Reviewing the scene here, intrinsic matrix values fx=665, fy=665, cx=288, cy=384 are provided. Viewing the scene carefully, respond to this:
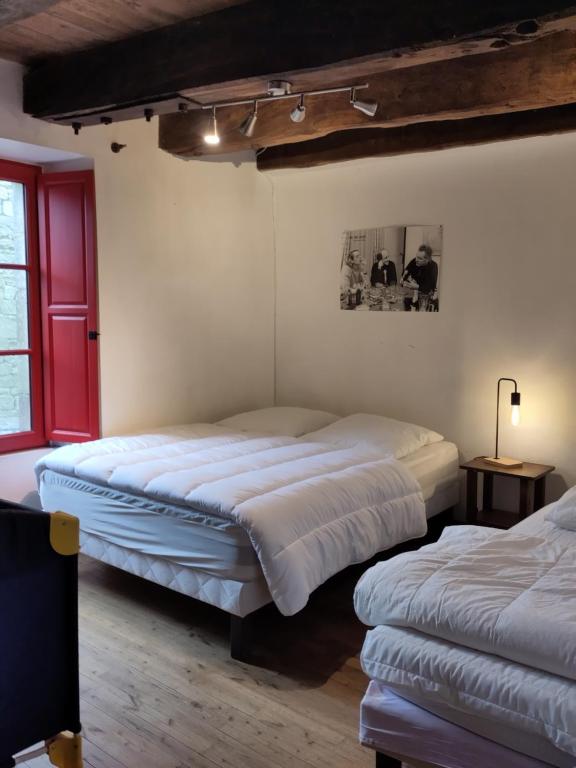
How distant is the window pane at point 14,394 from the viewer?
381 centimetres

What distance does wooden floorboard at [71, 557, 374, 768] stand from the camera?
212 cm

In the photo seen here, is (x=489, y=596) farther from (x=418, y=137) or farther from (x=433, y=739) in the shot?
(x=418, y=137)

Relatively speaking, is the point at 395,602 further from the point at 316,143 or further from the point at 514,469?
the point at 316,143

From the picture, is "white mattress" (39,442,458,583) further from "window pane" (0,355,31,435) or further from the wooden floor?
"window pane" (0,355,31,435)

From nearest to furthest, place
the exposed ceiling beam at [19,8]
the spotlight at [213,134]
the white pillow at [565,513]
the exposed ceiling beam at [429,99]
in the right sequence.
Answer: the exposed ceiling beam at [19,8] < the white pillow at [565,513] < the exposed ceiling beam at [429,99] < the spotlight at [213,134]

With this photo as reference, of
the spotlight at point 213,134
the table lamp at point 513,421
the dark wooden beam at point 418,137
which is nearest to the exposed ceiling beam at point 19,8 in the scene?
the spotlight at point 213,134

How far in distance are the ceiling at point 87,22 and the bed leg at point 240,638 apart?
7.82ft

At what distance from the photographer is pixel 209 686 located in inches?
97.5

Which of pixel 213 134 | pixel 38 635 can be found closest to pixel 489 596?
pixel 38 635

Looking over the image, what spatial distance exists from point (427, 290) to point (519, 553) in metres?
2.27

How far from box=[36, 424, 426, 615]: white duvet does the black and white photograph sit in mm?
1106

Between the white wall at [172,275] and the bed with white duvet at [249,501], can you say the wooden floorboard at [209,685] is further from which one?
the white wall at [172,275]

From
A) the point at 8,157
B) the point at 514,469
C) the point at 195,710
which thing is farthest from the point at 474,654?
the point at 8,157

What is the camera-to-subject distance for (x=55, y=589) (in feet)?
5.78
